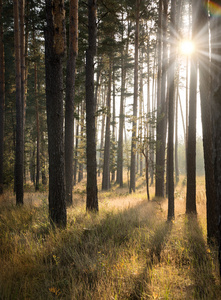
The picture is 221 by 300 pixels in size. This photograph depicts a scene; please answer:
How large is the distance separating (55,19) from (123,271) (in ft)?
19.1

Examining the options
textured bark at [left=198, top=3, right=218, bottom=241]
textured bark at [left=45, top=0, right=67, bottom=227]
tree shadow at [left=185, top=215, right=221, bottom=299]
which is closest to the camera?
tree shadow at [left=185, top=215, right=221, bottom=299]

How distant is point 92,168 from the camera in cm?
664

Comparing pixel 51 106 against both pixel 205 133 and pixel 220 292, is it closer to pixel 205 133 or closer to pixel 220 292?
pixel 205 133

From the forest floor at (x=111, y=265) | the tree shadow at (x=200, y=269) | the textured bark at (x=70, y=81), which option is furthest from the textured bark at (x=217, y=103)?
the textured bark at (x=70, y=81)

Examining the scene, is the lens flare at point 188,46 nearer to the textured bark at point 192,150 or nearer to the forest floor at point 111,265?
the textured bark at point 192,150

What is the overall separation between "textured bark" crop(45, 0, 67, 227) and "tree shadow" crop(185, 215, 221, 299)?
121 inches

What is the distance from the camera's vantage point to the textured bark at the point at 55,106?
4.80 metres

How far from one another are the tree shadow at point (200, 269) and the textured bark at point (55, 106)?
3076 millimetres

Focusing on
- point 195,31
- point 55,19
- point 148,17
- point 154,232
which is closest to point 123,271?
point 154,232

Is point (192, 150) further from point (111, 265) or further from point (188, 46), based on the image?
point (111, 265)

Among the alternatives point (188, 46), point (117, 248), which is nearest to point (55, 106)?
point (117, 248)

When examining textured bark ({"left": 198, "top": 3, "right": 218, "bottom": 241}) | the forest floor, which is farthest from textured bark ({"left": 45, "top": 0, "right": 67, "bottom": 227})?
textured bark ({"left": 198, "top": 3, "right": 218, "bottom": 241})

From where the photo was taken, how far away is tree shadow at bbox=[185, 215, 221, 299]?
2.42 metres

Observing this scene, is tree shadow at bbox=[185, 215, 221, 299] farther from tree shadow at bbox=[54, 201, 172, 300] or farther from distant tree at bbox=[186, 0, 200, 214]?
distant tree at bbox=[186, 0, 200, 214]
